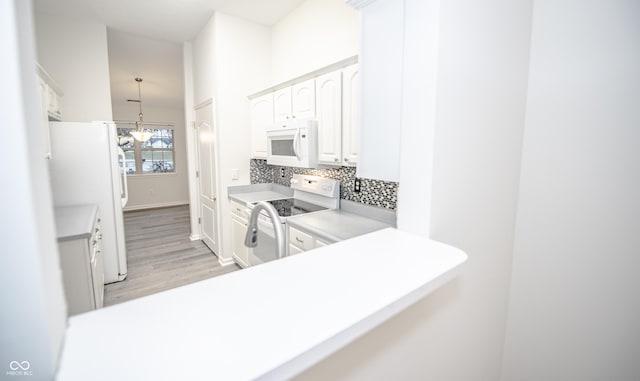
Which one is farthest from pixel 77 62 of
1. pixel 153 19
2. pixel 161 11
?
pixel 161 11

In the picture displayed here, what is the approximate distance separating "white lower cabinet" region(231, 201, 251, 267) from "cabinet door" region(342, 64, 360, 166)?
4.73 feet

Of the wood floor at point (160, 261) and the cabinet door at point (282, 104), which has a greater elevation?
the cabinet door at point (282, 104)

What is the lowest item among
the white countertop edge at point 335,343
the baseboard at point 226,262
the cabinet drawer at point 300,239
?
the baseboard at point 226,262

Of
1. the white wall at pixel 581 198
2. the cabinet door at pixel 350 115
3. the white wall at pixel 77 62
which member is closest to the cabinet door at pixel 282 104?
the cabinet door at pixel 350 115

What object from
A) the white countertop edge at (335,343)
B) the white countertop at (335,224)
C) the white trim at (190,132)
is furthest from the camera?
the white trim at (190,132)

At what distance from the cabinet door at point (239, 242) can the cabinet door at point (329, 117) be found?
134cm

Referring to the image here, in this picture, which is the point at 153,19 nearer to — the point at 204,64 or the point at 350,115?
the point at 204,64

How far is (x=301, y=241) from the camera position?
2.24m

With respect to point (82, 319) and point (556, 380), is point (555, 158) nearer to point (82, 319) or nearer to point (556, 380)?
point (556, 380)

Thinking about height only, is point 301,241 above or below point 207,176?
below

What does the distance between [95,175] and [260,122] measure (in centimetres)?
183

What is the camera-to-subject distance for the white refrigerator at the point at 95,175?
9.41 ft

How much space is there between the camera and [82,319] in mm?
561

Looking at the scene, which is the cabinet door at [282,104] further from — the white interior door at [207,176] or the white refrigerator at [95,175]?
the white refrigerator at [95,175]
